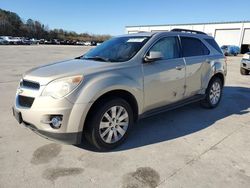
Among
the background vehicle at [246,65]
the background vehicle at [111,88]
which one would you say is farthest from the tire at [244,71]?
the background vehicle at [111,88]

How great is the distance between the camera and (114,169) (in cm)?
315

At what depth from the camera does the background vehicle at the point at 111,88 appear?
10.5 ft

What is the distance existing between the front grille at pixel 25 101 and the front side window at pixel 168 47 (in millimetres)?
2131

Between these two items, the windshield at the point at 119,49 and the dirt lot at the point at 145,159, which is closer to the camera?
the dirt lot at the point at 145,159

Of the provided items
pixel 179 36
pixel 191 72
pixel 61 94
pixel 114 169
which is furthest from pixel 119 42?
pixel 114 169

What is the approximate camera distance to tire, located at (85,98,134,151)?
3391mm

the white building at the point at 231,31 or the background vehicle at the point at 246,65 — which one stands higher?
the white building at the point at 231,31

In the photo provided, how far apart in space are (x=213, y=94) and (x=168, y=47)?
2095 mm

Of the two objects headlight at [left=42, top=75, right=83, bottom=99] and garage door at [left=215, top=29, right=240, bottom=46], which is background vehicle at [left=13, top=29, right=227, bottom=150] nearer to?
headlight at [left=42, top=75, right=83, bottom=99]

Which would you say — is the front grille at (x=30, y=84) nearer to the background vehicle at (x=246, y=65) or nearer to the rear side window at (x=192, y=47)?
the rear side window at (x=192, y=47)

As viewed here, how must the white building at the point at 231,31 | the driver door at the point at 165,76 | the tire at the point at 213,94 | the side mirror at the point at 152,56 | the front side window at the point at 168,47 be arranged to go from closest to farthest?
the side mirror at the point at 152,56 → the driver door at the point at 165,76 → the front side window at the point at 168,47 → the tire at the point at 213,94 → the white building at the point at 231,31

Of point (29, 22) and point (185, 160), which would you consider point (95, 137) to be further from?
point (29, 22)

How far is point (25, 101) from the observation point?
343cm

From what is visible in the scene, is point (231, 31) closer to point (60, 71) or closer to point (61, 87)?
point (60, 71)
